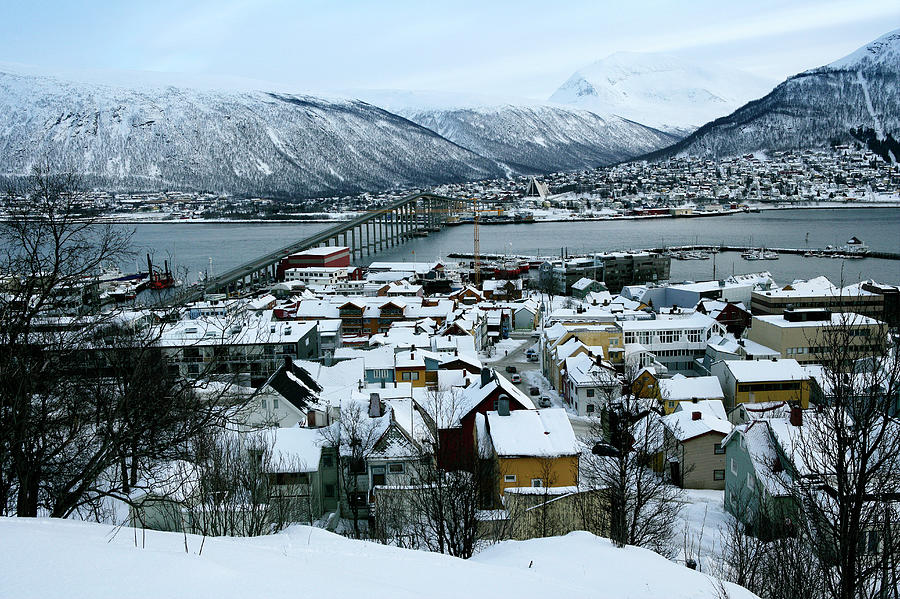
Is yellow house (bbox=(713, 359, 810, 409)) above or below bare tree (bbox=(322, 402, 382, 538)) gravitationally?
below

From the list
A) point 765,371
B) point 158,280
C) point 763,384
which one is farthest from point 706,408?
point 158,280

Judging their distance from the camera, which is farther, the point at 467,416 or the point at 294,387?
the point at 294,387

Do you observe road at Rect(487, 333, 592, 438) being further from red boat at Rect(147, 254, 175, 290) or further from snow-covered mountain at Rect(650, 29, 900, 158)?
snow-covered mountain at Rect(650, 29, 900, 158)

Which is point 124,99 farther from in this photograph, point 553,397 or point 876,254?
point 553,397

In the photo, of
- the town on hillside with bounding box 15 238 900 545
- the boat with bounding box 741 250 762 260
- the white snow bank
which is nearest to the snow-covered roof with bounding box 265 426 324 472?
the town on hillside with bounding box 15 238 900 545

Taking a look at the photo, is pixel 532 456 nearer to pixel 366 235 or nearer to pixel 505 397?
pixel 505 397

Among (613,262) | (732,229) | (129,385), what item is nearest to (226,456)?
(129,385)
